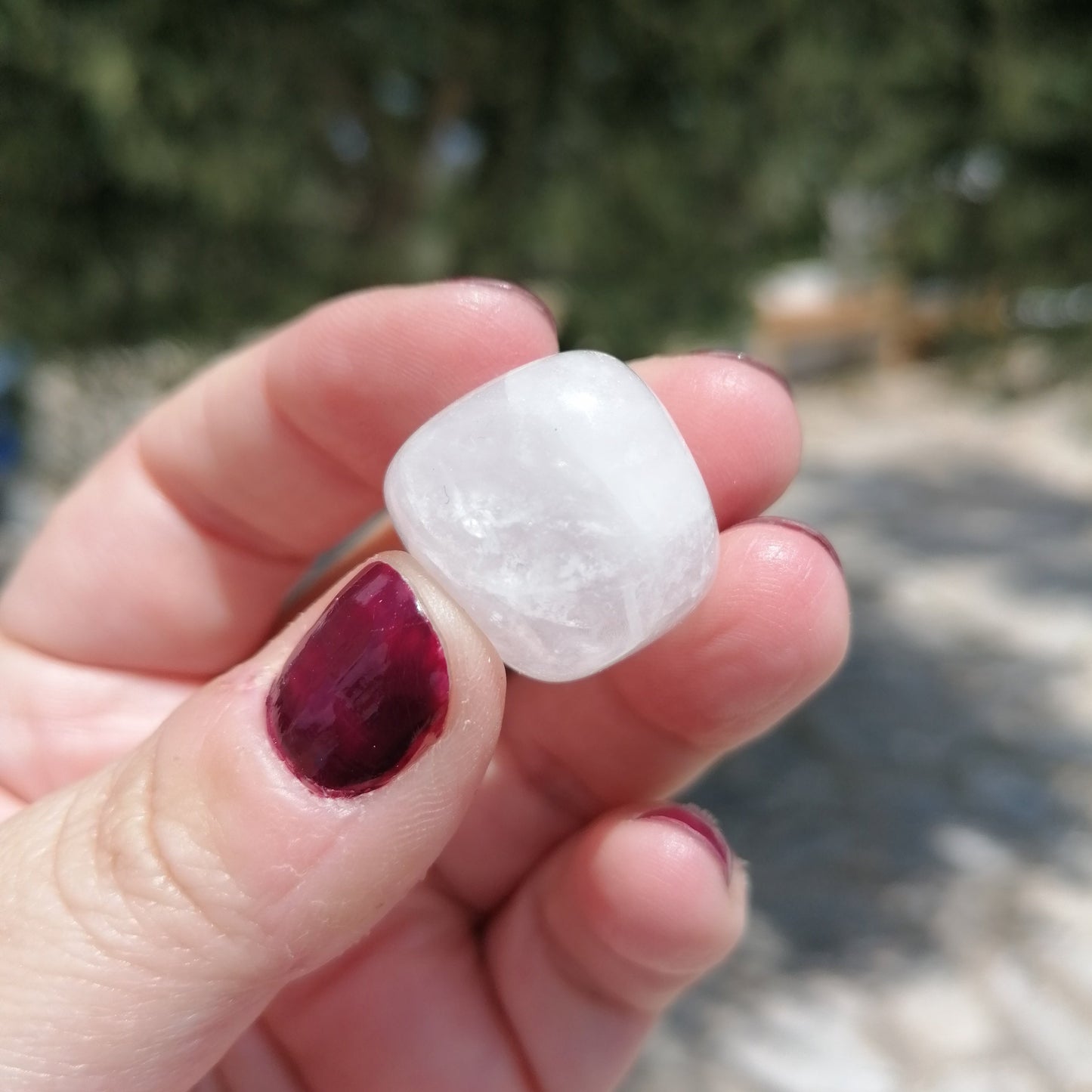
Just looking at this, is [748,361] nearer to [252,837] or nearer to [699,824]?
[699,824]

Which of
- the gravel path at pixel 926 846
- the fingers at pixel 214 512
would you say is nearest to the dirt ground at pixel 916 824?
the gravel path at pixel 926 846

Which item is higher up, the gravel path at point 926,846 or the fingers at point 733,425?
the fingers at point 733,425

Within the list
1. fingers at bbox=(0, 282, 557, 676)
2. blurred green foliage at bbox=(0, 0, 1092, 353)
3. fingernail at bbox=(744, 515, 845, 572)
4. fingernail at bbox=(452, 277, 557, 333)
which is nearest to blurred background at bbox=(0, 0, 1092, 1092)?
blurred green foliage at bbox=(0, 0, 1092, 353)

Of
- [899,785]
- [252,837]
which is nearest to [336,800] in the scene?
[252,837]

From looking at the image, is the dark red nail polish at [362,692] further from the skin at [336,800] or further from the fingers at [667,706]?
the fingers at [667,706]

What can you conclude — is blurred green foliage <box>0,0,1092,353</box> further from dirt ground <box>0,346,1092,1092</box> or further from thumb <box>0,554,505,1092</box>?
thumb <box>0,554,505,1092</box>

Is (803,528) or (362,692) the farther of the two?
(803,528)

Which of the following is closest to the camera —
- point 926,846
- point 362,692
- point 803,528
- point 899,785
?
point 362,692
